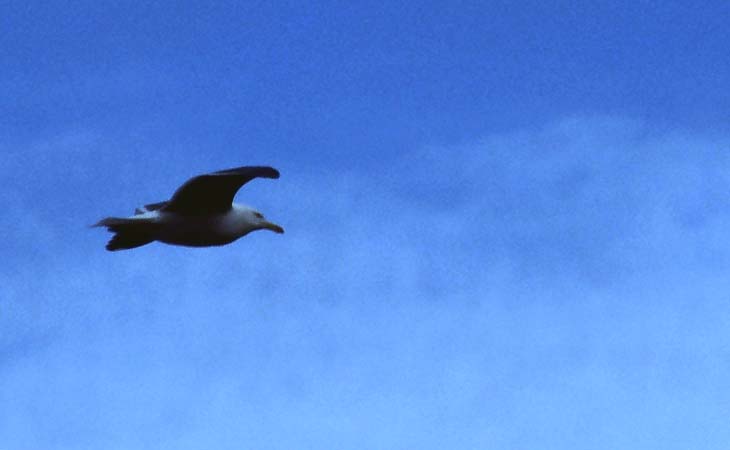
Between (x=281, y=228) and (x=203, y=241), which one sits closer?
(x=203, y=241)

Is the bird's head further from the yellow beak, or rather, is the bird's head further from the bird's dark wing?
the bird's dark wing

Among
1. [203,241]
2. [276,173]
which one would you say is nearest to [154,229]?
[203,241]

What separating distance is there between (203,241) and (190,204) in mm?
878

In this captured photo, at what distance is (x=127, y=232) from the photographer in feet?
83.0

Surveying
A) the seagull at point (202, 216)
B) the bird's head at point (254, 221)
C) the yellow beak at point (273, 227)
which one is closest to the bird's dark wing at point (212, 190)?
the seagull at point (202, 216)

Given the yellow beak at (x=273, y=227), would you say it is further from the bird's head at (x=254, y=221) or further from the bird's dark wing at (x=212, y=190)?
the bird's dark wing at (x=212, y=190)

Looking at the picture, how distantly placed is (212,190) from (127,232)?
264 cm

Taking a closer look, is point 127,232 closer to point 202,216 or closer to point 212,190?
point 202,216

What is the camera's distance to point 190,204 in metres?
23.8

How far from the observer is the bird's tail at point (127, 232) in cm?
2395

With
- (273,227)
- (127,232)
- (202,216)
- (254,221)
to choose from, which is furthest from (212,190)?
(127,232)

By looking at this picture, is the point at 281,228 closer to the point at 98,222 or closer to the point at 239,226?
the point at 239,226

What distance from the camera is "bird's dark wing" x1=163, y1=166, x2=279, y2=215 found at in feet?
75.6

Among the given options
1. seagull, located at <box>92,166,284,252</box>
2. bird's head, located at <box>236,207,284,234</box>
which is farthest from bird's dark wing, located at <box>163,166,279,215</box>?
bird's head, located at <box>236,207,284,234</box>
